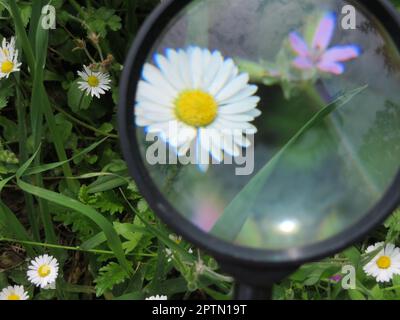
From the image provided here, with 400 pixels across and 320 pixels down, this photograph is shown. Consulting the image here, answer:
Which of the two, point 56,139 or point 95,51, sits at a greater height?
point 95,51

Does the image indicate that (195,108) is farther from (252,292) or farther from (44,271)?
(44,271)

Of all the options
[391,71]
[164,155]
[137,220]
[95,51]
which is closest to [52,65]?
[95,51]

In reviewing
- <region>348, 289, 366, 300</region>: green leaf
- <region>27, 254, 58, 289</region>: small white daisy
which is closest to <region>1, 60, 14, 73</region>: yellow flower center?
<region>27, 254, 58, 289</region>: small white daisy

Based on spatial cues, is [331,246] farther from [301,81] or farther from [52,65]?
[52,65]

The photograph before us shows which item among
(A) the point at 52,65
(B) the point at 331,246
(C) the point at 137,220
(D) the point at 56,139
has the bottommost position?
(B) the point at 331,246

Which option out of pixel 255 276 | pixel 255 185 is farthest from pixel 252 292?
pixel 255 185

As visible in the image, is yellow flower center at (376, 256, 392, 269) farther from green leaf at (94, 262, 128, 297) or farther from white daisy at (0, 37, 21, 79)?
white daisy at (0, 37, 21, 79)

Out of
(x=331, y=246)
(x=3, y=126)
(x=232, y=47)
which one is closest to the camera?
(x=331, y=246)

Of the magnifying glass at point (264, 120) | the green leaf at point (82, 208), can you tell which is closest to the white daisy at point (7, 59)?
the green leaf at point (82, 208)

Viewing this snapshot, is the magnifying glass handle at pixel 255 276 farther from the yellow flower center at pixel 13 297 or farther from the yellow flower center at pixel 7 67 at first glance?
the yellow flower center at pixel 7 67
